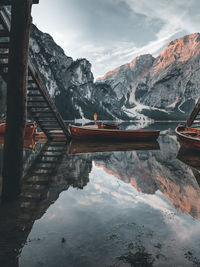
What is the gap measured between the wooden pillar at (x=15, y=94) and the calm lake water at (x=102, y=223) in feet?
2.75

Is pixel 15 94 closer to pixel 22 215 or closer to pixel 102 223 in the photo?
pixel 22 215

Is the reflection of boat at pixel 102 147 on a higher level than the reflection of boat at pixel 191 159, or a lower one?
lower

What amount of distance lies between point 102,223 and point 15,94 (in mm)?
3801

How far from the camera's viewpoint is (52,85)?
161250 mm

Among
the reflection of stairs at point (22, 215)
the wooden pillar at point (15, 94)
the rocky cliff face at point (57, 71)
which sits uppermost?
the rocky cliff face at point (57, 71)

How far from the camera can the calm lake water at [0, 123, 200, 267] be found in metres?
2.81

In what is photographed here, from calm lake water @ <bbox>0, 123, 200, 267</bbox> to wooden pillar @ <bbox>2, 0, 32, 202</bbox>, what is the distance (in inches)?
33.0

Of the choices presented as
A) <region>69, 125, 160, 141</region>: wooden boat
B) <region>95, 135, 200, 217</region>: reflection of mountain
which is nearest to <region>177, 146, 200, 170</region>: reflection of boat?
<region>95, 135, 200, 217</region>: reflection of mountain

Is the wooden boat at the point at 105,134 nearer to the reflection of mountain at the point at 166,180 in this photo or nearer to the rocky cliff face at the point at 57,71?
the reflection of mountain at the point at 166,180

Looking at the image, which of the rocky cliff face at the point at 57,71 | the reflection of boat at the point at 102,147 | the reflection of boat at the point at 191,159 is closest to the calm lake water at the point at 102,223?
the reflection of boat at the point at 191,159

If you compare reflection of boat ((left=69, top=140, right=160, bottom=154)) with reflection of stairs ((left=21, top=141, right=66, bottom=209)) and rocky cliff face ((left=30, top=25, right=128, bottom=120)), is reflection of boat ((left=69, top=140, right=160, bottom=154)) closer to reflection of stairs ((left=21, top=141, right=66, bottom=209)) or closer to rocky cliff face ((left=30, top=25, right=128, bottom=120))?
reflection of stairs ((left=21, top=141, right=66, bottom=209))

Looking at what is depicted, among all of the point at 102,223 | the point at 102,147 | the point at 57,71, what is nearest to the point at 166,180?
the point at 102,223

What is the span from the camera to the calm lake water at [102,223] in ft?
9.21

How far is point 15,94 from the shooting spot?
4.76 meters
